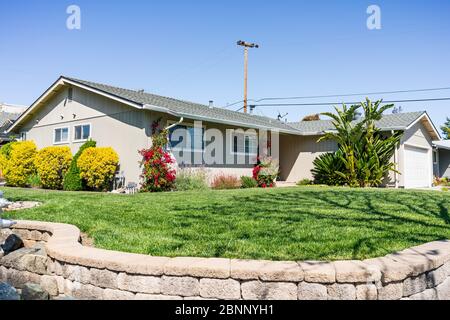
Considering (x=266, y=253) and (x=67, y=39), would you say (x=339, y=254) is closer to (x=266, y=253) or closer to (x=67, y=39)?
(x=266, y=253)

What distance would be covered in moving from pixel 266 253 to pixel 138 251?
1274 millimetres

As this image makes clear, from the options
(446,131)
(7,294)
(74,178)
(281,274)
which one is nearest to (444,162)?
(446,131)

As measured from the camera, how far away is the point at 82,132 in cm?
1380

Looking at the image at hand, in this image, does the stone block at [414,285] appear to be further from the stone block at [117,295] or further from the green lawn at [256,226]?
the stone block at [117,295]

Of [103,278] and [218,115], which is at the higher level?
[218,115]

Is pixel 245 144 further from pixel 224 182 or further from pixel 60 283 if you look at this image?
pixel 60 283

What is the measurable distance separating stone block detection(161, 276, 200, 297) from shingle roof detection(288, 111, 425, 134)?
46.2 feet

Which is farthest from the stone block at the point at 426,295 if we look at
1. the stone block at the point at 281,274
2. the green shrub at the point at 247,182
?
the green shrub at the point at 247,182

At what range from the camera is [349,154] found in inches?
548

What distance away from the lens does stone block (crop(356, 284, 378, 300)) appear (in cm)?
250

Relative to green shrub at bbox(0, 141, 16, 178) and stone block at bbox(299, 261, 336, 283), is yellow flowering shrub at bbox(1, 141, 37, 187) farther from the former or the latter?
stone block at bbox(299, 261, 336, 283)

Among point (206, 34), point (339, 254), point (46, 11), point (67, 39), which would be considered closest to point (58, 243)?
point (339, 254)

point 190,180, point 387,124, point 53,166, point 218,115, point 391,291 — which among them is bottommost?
point 391,291

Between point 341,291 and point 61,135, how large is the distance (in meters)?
14.9
